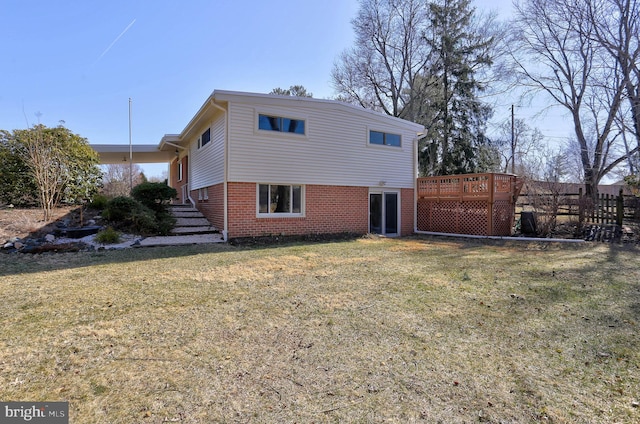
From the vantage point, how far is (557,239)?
34.5ft

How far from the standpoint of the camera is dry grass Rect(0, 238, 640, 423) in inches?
83.3

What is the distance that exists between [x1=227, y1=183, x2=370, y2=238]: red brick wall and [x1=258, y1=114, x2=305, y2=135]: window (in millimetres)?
1897

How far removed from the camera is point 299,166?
10570 mm

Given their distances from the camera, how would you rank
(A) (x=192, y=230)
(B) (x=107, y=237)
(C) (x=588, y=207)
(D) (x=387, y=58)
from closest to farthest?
(B) (x=107, y=237) < (A) (x=192, y=230) < (C) (x=588, y=207) < (D) (x=387, y=58)

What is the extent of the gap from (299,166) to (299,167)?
3cm

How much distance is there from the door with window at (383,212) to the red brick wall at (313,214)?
41 centimetres

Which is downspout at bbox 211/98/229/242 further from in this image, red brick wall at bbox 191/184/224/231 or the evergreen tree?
the evergreen tree

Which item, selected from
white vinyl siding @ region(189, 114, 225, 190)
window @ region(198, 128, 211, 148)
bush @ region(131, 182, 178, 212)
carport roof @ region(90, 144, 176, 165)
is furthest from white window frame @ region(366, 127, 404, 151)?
carport roof @ region(90, 144, 176, 165)

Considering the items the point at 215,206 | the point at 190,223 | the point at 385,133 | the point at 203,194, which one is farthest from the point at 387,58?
the point at 190,223

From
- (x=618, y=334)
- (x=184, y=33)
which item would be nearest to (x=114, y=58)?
(x=184, y=33)

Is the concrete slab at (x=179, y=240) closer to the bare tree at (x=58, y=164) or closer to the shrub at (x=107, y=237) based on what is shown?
the shrub at (x=107, y=237)

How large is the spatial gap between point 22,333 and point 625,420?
16.4ft

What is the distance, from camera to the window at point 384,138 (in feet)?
40.5

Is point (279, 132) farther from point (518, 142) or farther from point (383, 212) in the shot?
point (518, 142)
